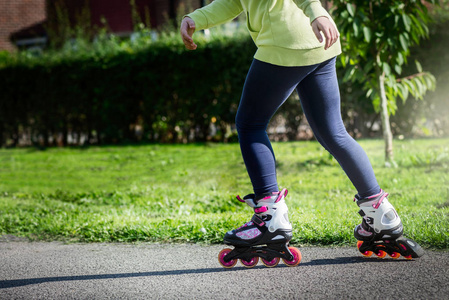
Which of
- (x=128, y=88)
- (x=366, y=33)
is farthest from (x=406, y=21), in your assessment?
(x=128, y=88)

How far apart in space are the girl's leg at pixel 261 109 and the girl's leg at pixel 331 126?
0.30 ft

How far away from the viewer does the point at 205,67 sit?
9289 mm

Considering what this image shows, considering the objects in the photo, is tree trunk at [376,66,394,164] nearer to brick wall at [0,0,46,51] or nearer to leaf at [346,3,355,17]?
leaf at [346,3,355,17]

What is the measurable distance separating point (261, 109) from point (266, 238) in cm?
69

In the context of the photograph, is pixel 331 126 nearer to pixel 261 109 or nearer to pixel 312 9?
pixel 261 109

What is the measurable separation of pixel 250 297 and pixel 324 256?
78 centimetres

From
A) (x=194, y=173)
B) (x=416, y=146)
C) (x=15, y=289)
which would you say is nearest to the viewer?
(x=15, y=289)

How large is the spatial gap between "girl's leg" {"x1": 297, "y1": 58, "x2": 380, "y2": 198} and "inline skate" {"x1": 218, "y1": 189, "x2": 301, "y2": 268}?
1.21ft

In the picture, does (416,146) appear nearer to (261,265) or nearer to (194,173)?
(194,173)

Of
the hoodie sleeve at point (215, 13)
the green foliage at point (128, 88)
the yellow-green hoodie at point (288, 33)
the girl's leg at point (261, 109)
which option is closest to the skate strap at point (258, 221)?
the girl's leg at point (261, 109)

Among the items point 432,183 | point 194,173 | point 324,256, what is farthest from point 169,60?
point 324,256

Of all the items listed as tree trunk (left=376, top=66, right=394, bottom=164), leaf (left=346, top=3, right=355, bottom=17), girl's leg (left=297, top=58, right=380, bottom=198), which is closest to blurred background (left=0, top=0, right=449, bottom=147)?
tree trunk (left=376, top=66, right=394, bottom=164)

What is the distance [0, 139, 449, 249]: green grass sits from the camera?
3.63m

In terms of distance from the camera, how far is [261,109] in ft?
9.13
